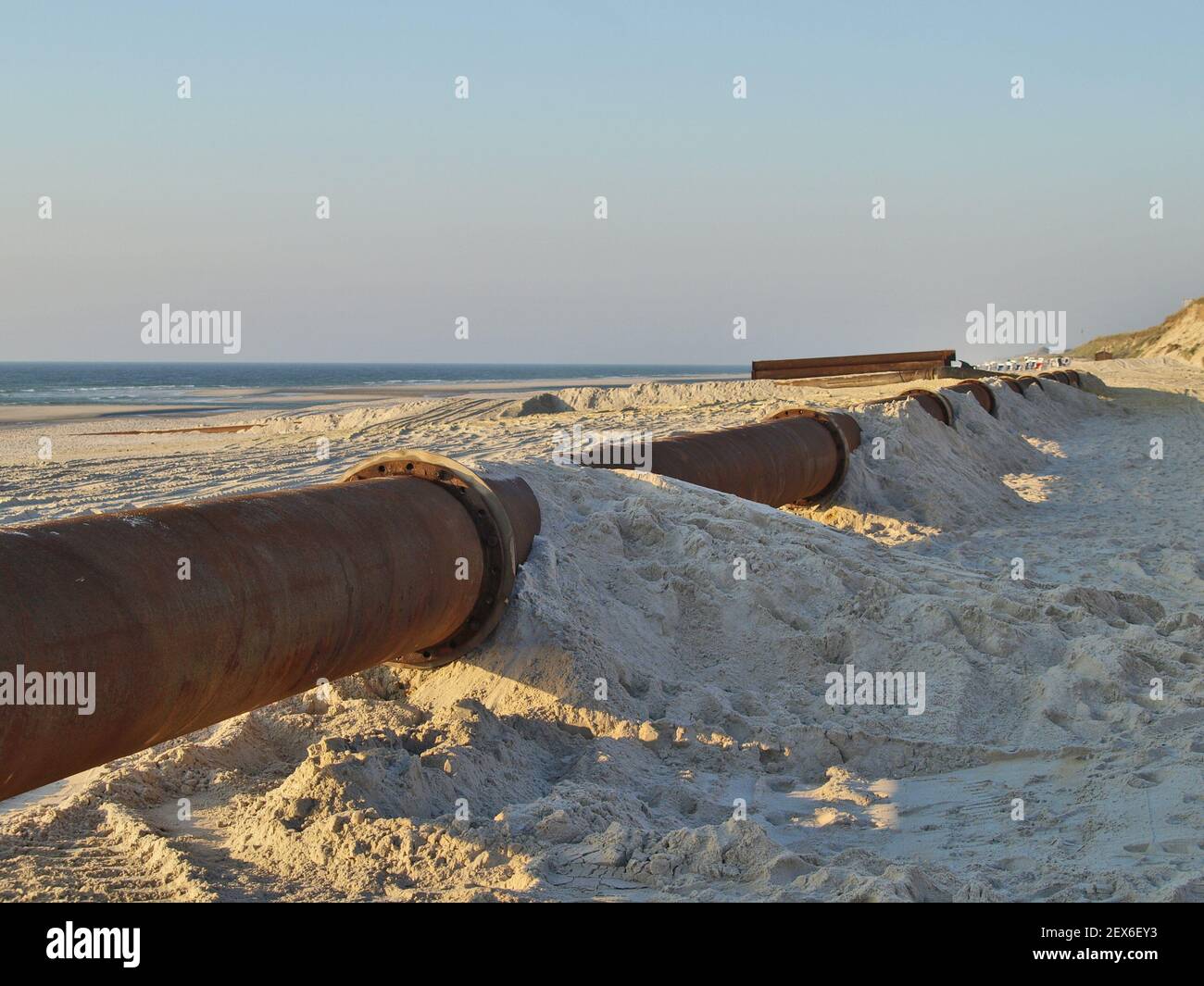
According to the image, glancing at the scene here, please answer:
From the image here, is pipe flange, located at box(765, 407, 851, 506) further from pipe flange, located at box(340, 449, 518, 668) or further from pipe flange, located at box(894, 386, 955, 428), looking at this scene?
pipe flange, located at box(340, 449, 518, 668)

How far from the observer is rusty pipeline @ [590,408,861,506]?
7.04 m

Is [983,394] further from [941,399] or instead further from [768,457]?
[768,457]

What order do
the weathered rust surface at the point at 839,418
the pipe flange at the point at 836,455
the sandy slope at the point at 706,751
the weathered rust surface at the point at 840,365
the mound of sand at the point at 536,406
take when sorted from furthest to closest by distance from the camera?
the weathered rust surface at the point at 840,365 < the mound of sand at the point at 536,406 < the weathered rust surface at the point at 839,418 < the pipe flange at the point at 836,455 < the sandy slope at the point at 706,751

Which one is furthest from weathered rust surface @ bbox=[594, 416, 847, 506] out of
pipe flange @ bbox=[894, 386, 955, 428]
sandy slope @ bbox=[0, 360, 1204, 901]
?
pipe flange @ bbox=[894, 386, 955, 428]

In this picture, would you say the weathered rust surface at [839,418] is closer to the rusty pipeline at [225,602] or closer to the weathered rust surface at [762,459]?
the weathered rust surface at [762,459]

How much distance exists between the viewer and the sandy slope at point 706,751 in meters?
3.16

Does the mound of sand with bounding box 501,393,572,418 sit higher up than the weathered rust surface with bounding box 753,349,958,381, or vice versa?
the weathered rust surface with bounding box 753,349,958,381

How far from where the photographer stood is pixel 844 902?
2.84 metres

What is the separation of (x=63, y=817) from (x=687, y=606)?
9.58 ft

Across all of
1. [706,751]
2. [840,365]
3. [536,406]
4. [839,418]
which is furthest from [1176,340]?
[706,751]

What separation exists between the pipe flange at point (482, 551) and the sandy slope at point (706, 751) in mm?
99

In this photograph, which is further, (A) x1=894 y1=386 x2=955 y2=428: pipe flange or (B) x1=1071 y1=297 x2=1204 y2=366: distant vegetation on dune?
(B) x1=1071 y1=297 x2=1204 y2=366: distant vegetation on dune

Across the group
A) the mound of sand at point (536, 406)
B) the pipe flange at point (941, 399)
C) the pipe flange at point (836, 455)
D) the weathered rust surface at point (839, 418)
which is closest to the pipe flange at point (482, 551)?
the pipe flange at point (836, 455)

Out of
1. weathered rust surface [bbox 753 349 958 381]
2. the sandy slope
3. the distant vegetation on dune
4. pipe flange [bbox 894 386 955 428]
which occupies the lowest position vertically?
the sandy slope
